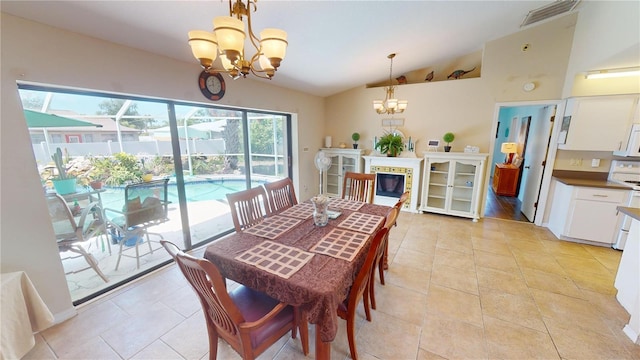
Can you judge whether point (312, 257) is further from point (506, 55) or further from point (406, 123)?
point (506, 55)

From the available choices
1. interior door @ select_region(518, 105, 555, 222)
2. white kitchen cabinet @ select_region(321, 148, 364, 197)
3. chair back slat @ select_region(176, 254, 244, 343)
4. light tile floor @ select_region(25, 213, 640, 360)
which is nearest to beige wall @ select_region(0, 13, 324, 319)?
light tile floor @ select_region(25, 213, 640, 360)

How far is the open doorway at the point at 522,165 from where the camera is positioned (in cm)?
381

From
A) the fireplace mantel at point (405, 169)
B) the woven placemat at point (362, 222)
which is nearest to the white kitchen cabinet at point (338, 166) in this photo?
the fireplace mantel at point (405, 169)

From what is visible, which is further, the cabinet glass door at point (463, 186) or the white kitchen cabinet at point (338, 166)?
the white kitchen cabinet at point (338, 166)

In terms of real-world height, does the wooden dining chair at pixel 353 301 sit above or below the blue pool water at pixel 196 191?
below

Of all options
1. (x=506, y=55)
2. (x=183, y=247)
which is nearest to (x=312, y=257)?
(x=183, y=247)

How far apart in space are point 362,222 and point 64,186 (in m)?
2.63

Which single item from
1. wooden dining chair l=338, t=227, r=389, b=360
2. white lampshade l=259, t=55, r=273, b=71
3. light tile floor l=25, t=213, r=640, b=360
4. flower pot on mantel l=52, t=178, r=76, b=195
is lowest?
light tile floor l=25, t=213, r=640, b=360

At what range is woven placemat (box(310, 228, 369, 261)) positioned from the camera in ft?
5.11

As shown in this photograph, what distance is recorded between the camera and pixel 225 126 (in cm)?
332

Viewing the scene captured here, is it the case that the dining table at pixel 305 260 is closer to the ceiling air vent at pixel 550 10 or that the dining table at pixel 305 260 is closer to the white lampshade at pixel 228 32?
the white lampshade at pixel 228 32

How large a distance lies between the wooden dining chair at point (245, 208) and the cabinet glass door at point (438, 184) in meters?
3.29

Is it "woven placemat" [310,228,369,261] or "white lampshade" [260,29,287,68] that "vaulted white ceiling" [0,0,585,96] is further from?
"woven placemat" [310,228,369,261]

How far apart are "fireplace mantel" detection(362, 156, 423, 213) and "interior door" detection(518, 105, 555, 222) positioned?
5.83ft
